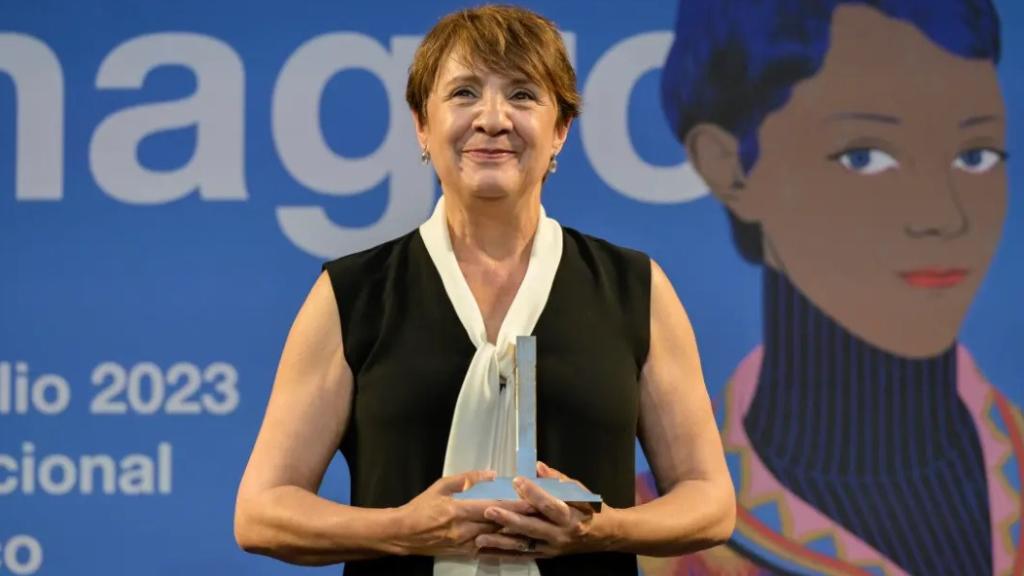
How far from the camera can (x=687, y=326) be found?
1.68 metres

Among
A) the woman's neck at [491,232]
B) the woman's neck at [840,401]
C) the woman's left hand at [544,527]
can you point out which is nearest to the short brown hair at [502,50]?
the woman's neck at [491,232]

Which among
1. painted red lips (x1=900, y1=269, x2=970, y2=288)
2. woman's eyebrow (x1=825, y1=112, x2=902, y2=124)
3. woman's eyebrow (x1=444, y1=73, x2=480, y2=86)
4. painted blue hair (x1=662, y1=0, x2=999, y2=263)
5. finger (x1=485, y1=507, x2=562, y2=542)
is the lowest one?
finger (x1=485, y1=507, x2=562, y2=542)

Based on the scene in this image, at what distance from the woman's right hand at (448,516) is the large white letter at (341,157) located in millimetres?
1049

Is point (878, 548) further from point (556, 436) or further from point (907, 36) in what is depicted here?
point (556, 436)

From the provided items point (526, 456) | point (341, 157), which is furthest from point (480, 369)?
point (341, 157)

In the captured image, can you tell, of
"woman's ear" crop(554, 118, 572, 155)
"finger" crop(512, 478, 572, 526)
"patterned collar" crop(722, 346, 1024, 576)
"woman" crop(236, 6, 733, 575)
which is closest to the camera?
"finger" crop(512, 478, 572, 526)

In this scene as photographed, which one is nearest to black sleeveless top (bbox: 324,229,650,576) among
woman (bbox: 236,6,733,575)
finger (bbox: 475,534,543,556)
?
woman (bbox: 236,6,733,575)

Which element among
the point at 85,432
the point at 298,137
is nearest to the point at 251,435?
the point at 85,432

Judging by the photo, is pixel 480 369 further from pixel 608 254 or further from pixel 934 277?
pixel 934 277

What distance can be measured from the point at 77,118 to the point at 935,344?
4.79 feet

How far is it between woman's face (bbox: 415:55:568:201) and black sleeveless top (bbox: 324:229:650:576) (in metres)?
0.12

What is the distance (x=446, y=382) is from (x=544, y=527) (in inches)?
8.1

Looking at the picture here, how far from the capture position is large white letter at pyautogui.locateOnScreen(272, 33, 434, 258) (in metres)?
2.48

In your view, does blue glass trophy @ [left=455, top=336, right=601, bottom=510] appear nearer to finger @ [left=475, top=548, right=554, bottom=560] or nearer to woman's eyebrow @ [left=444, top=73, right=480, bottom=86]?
finger @ [left=475, top=548, right=554, bottom=560]
